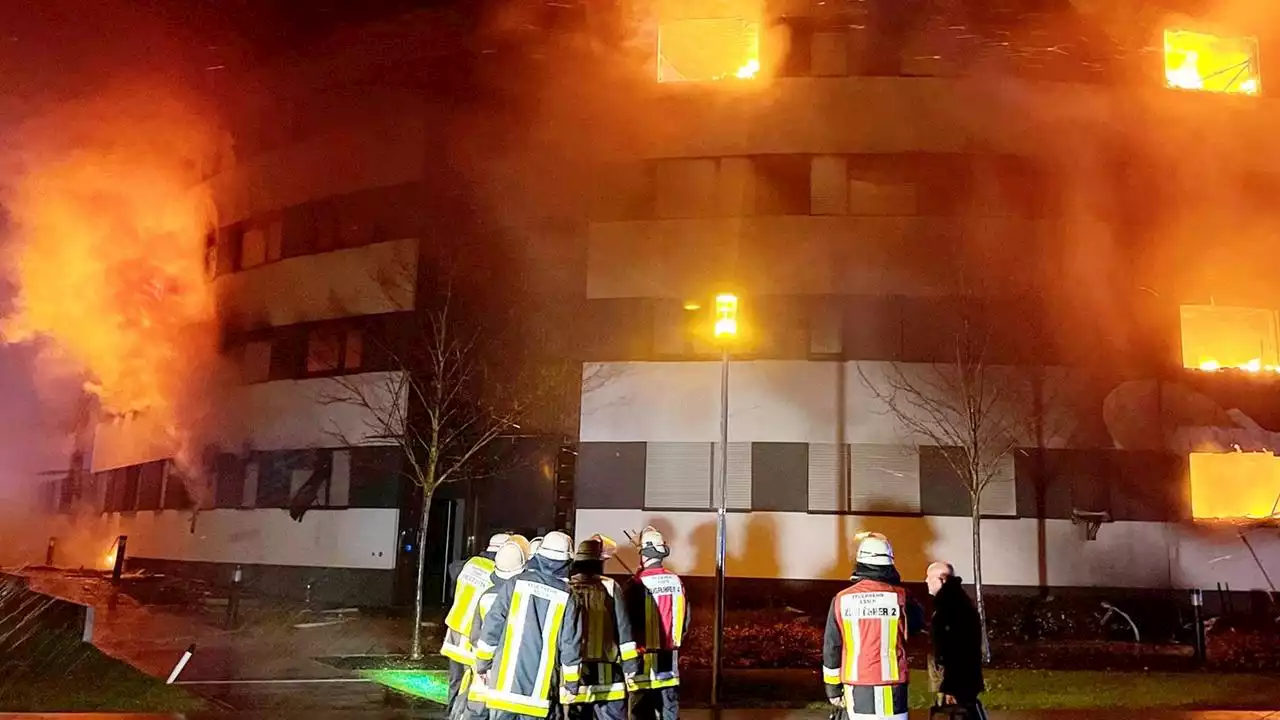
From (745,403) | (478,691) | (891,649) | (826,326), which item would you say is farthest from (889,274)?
(478,691)

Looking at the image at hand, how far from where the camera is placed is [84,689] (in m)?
8.19

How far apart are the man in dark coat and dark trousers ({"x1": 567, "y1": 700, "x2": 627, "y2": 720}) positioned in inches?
82.0

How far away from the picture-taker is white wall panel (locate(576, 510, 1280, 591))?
1407 cm

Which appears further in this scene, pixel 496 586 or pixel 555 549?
pixel 496 586

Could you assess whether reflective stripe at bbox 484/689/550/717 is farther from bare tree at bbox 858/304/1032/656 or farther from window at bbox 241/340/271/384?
window at bbox 241/340/271/384

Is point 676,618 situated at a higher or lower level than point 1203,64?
lower

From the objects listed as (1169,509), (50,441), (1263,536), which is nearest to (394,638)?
(50,441)

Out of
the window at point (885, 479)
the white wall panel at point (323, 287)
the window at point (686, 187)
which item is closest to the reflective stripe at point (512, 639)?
the window at point (885, 479)

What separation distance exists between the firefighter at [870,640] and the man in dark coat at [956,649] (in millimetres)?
947

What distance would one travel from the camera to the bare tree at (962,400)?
13.6 m

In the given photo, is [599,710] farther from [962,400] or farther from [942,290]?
[942,290]

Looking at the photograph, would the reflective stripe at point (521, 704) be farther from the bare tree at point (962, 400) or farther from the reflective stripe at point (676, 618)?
the bare tree at point (962, 400)

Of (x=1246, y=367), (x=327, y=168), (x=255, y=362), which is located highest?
(x=327, y=168)

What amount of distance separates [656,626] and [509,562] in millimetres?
1904
